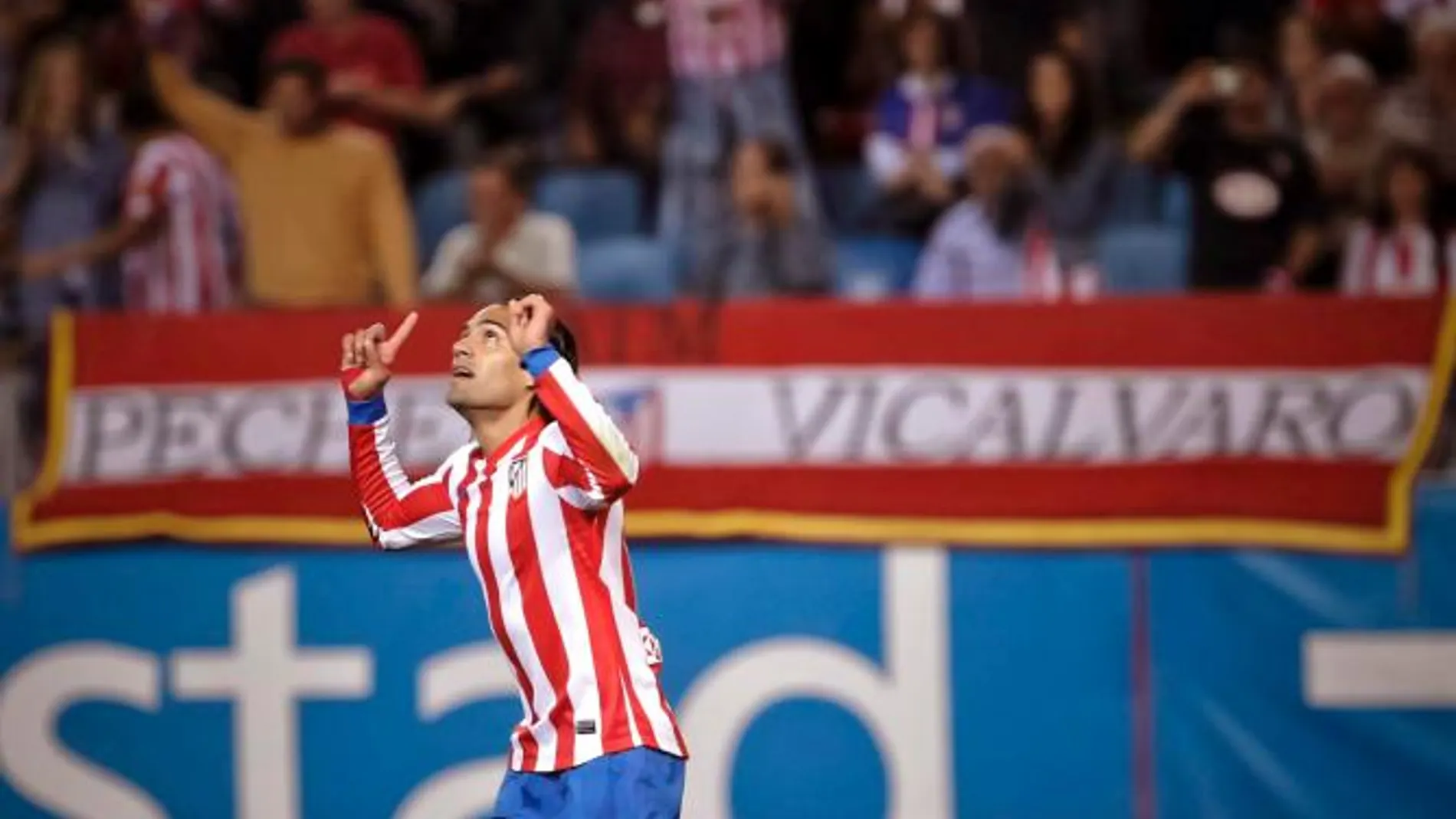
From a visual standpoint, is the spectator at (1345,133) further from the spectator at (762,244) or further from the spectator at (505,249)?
the spectator at (505,249)

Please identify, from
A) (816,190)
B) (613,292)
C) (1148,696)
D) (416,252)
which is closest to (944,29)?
(816,190)

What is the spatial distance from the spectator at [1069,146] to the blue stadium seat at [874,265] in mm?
502

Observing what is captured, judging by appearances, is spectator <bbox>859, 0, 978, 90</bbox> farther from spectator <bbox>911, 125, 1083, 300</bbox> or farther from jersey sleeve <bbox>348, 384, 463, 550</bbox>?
jersey sleeve <bbox>348, 384, 463, 550</bbox>

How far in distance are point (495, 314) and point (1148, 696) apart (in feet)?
9.27

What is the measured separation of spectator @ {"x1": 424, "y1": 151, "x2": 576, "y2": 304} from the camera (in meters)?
7.61

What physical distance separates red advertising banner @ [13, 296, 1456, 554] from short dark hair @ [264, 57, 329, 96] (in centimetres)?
117

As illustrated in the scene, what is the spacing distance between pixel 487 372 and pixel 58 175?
3995mm

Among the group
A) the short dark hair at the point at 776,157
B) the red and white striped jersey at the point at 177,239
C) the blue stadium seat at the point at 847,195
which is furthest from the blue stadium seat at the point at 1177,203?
the red and white striped jersey at the point at 177,239

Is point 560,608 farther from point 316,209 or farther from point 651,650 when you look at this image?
point 316,209

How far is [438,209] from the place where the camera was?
8086 mm

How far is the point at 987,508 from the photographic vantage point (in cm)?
666

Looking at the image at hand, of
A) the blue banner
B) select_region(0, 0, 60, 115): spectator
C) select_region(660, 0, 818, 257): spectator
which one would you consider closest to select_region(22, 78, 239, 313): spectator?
select_region(0, 0, 60, 115): spectator

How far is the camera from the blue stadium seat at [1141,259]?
7.63 metres

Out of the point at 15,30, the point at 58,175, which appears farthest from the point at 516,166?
the point at 15,30
